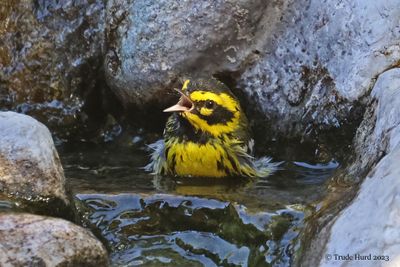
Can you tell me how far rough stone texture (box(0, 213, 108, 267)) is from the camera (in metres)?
4.86

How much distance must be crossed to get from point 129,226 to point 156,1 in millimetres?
2525

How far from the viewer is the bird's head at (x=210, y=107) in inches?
286

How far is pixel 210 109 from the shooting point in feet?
24.3

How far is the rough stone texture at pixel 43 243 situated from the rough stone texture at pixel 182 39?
2.89m

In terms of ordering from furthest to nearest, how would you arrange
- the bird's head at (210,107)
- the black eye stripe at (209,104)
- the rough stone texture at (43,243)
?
the black eye stripe at (209,104) → the bird's head at (210,107) → the rough stone texture at (43,243)

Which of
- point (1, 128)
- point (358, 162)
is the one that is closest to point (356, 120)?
point (358, 162)

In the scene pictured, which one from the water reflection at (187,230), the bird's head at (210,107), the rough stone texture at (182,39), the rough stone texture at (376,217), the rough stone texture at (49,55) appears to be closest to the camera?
the rough stone texture at (376,217)

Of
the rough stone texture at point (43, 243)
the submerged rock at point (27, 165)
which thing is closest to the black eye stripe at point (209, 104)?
the submerged rock at point (27, 165)

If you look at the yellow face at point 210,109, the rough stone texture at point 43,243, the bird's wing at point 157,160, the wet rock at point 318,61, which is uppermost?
the wet rock at point 318,61

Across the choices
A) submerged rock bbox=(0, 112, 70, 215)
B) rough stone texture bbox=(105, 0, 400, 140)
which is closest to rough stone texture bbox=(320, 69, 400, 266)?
rough stone texture bbox=(105, 0, 400, 140)

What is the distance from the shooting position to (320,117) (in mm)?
7270

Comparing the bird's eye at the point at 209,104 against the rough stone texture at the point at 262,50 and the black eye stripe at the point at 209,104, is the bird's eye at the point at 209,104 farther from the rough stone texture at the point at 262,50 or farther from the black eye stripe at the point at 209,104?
the rough stone texture at the point at 262,50

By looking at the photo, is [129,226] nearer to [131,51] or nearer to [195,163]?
[195,163]

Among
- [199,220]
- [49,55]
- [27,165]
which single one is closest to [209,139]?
[199,220]
